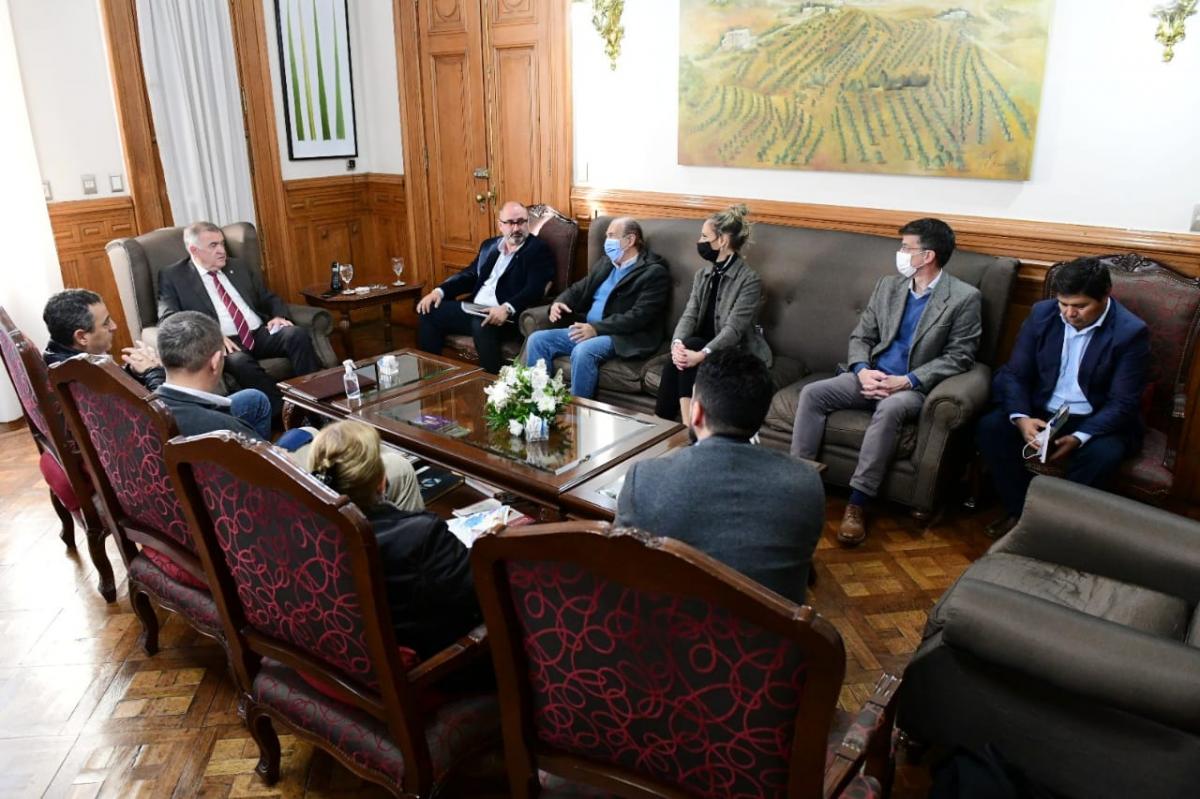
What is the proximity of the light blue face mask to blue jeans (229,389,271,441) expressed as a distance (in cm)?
184

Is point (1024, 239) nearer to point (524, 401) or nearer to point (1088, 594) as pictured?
point (1088, 594)

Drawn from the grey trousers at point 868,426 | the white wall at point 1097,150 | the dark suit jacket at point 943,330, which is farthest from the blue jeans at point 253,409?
the white wall at point 1097,150

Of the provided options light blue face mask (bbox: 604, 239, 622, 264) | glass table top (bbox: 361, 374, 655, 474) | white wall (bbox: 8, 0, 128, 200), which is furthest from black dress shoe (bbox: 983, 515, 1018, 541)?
white wall (bbox: 8, 0, 128, 200)

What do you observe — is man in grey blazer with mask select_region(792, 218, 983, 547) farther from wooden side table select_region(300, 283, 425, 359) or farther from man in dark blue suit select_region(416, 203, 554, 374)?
wooden side table select_region(300, 283, 425, 359)

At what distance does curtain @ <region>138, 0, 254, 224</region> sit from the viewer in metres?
4.50

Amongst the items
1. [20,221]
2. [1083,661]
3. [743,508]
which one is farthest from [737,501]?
[20,221]

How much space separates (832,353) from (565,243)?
5.38 feet

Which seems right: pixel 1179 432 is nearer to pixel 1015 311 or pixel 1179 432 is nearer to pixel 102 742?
pixel 1015 311

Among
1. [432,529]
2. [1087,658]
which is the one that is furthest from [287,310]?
[1087,658]

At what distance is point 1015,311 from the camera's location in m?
3.48

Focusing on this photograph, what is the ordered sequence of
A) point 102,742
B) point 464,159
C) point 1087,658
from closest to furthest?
point 1087,658 → point 102,742 → point 464,159

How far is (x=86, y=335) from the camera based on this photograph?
289 centimetres

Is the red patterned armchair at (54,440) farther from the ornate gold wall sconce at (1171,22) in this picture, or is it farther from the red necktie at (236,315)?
Result: the ornate gold wall sconce at (1171,22)

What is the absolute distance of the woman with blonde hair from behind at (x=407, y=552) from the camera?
1.58 metres
